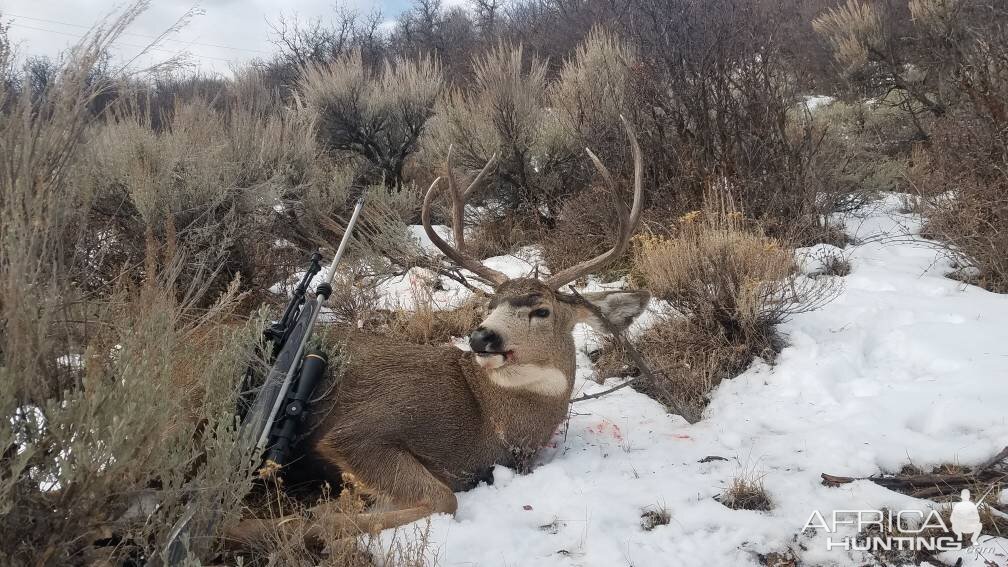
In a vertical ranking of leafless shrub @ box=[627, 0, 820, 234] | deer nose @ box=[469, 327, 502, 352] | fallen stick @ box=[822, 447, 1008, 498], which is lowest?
fallen stick @ box=[822, 447, 1008, 498]

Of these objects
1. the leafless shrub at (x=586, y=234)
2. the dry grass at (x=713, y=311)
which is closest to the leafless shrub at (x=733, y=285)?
the dry grass at (x=713, y=311)

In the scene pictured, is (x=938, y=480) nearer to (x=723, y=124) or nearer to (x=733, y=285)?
(x=733, y=285)

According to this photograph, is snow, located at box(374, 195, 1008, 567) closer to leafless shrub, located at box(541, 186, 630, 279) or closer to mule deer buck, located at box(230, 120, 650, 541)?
mule deer buck, located at box(230, 120, 650, 541)

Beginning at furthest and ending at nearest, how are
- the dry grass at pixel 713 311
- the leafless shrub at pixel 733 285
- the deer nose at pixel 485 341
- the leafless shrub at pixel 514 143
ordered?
the leafless shrub at pixel 514 143
the leafless shrub at pixel 733 285
the dry grass at pixel 713 311
the deer nose at pixel 485 341

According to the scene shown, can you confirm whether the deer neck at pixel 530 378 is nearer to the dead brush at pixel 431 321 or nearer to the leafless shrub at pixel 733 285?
the leafless shrub at pixel 733 285

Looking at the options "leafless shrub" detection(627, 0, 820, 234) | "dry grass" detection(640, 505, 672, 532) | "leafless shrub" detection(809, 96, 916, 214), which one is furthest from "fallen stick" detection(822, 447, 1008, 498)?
"leafless shrub" detection(809, 96, 916, 214)

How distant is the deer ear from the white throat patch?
0.44 m

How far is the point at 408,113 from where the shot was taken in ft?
32.9

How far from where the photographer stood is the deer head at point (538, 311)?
129 inches

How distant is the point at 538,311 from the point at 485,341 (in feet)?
1.31

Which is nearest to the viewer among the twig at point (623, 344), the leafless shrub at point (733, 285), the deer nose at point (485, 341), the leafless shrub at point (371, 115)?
the deer nose at point (485, 341)

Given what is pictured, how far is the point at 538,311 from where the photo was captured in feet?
11.2

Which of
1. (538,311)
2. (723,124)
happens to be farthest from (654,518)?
(723,124)

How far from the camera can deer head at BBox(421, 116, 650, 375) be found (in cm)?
328
